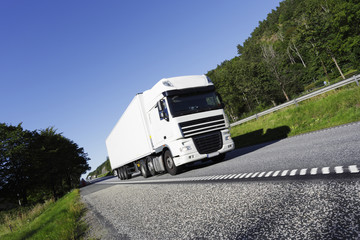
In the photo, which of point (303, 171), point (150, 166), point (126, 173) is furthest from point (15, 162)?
point (303, 171)

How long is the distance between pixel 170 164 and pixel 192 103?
277 cm

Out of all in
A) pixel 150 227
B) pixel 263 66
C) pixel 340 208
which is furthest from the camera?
pixel 263 66

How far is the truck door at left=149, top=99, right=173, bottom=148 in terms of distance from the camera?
887cm

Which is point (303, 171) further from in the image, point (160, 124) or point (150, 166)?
point (150, 166)

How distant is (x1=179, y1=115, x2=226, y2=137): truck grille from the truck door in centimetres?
69

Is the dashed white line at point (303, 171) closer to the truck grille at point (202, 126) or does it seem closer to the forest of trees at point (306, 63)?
the truck grille at point (202, 126)

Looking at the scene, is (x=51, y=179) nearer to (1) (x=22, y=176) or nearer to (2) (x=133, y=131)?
(1) (x=22, y=176)

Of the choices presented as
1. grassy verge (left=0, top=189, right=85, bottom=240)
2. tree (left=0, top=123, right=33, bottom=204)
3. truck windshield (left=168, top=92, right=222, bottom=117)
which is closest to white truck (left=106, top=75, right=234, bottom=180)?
truck windshield (left=168, top=92, right=222, bottom=117)

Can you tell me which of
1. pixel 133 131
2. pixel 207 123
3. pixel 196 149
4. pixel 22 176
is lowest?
pixel 196 149

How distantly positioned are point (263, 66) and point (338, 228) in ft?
158

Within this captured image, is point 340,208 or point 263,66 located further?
point 263,66

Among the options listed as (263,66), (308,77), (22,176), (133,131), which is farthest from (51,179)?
(308,77)

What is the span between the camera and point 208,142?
8.65 meters

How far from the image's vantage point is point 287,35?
8531 centimetres
